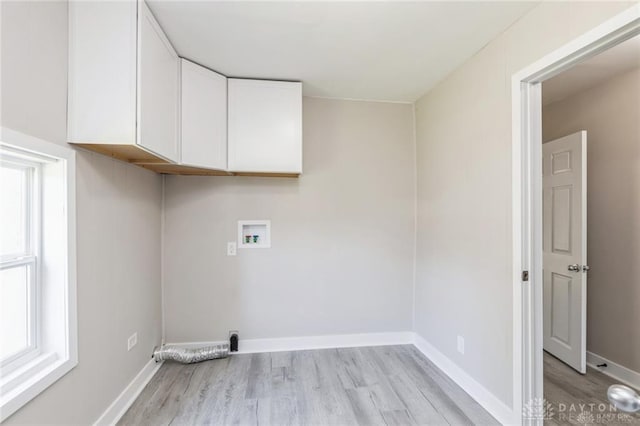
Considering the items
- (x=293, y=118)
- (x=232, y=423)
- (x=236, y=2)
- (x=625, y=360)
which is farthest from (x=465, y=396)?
(x=236, y=2)

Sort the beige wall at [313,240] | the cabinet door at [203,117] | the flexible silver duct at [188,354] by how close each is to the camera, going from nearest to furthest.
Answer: the cabinet door at [203,117]
the flexible silver duct at [188,354]
the beige wall at [313,240]

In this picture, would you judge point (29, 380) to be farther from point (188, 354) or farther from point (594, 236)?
point (594, 236)

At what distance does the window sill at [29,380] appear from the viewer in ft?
3.63

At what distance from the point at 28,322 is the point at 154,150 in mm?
1052

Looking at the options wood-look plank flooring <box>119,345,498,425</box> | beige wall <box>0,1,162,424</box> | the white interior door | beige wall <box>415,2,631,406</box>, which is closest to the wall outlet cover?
beige wall <box>415,2,631,406</box>

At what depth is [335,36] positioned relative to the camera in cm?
185

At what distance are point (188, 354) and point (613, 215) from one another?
3806 mm

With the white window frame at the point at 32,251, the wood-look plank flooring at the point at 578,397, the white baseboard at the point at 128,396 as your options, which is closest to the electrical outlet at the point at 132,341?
the white baseboard at the point at 128,396

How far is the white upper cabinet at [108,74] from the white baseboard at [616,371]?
3.80m

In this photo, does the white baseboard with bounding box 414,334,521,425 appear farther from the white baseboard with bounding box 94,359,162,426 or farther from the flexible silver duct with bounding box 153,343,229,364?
the white baseboard with bounding box 94,359,162,426

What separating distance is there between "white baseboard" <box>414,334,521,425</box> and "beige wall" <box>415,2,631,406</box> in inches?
1.9

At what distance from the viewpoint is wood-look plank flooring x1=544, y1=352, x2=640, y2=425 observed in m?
1.83

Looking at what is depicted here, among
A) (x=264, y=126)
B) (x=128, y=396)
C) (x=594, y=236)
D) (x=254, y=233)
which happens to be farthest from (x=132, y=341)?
(x=594, y=236)

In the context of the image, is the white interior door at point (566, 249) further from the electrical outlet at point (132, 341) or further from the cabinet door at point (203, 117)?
the electrical outlet at point (132, 341)
